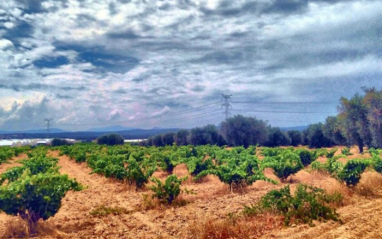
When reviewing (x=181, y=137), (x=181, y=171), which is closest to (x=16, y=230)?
(x=181, y=171)

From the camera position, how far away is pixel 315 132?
2446 inches

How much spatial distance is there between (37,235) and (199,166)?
1080cm

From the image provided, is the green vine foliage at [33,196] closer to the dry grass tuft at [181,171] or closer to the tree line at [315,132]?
the dry grass tuft at [181,171]

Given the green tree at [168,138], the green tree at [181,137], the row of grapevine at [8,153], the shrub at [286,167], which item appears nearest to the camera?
the shrub at [286,167]

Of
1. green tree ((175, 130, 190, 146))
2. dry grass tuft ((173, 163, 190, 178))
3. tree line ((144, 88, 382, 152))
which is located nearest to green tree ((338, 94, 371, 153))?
tree line ((144, 88, 382, 152))

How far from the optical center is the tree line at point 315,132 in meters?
32.0

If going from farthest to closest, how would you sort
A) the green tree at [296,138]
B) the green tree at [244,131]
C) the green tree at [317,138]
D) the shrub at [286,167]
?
the green tree at [296,138] < the green tree at [317,138] < the green tree at [244,131] < the shrub at [286,167]

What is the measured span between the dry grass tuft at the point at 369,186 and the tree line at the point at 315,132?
18321mm

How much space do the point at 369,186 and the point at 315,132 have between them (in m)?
51.8

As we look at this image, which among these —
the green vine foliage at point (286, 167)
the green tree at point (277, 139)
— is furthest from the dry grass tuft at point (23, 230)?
the green tree at point (277, 139)

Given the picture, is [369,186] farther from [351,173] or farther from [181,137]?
[181,137]

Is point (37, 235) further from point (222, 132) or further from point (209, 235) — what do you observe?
point (222, 132)

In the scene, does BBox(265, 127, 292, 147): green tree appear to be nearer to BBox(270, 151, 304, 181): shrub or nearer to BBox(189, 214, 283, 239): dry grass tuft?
BBox(270, 151, 304, 181): shrub

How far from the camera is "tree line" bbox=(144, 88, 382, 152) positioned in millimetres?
32000
